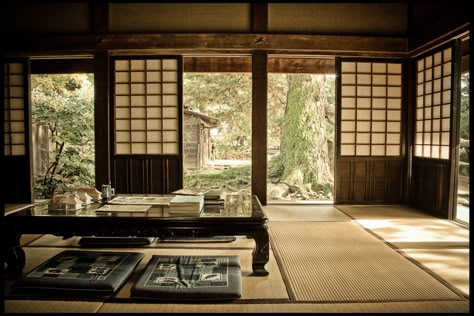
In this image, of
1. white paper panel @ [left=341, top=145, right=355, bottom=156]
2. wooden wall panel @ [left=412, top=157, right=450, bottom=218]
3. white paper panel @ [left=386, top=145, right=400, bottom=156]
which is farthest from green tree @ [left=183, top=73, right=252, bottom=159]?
wooden wall panel @ [left=412, top=157, right=450, bottom=218]

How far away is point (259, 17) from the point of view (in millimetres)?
4500

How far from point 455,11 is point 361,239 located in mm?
2597

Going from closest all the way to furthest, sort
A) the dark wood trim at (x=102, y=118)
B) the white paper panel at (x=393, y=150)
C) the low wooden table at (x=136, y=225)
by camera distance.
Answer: the low wooden table at (x=136, y=225) → the dark wood trim at (x=102, y=118) → the white paper panel at (x=393, y=150)

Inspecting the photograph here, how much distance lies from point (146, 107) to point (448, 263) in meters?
3.90

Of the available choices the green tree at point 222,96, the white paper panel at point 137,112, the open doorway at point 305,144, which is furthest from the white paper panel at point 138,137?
the green tree at point 222,96

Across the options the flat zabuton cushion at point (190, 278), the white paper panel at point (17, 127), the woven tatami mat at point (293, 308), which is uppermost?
the white paper panel at point (17, 127)

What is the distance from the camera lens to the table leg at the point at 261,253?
220 centimetres

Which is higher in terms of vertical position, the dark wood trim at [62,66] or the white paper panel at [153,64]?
the dark wood trim at [62,66]

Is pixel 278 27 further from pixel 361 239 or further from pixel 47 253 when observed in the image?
pixel 47 253

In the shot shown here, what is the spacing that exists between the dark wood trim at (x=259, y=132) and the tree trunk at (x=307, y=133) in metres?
4.04

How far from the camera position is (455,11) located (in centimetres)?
366

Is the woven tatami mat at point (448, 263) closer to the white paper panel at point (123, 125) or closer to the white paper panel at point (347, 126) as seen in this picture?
the white paper panel at point (347, 126)

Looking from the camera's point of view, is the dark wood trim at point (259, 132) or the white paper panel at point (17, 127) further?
the white paper panel at point (17, 127)

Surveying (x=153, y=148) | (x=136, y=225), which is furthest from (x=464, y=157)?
(x=136, y=225)
